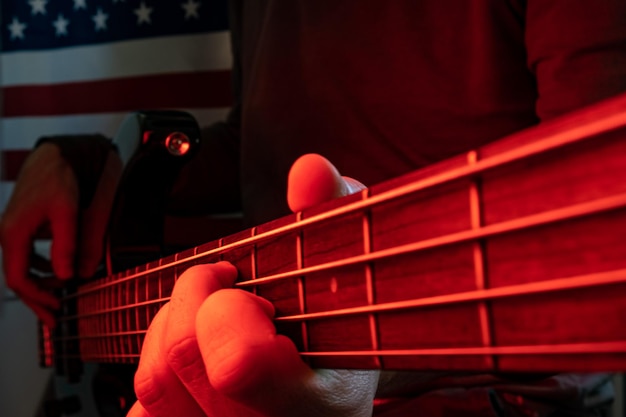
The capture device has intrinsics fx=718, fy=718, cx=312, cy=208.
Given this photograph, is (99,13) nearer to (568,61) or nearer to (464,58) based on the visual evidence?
(464,58)

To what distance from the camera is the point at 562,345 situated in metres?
0.20

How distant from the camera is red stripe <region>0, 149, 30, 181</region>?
1.41 metres

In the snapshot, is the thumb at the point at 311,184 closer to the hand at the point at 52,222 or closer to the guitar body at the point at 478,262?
the guitar body at the point at 478,262

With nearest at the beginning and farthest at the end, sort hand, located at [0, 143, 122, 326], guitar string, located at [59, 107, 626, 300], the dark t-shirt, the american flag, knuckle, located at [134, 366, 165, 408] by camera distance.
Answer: guitar string, located at [59, 107, 626, 300] < knuckle, located at [134, 366, 165, 408] < the dark t-shirt < hand, located at [0, 143, 122, 326] < the american flag

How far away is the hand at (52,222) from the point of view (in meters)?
0.85

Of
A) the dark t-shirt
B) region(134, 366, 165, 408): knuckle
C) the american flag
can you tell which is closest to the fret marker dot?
region(134, 366, 165, 408): knuckle

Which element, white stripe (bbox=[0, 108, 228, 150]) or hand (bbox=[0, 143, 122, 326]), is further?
white stripe (bbox=[0, 108, 228, 150])

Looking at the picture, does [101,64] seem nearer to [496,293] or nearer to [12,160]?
[12,160]

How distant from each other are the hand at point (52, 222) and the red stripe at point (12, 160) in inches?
18.4

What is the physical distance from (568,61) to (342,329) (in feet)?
1.15

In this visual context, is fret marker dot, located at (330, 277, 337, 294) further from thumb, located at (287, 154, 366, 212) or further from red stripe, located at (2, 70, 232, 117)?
red stripe, located at (2, 70, 232, 117)

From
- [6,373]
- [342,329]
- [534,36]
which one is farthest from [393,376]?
[6,373]

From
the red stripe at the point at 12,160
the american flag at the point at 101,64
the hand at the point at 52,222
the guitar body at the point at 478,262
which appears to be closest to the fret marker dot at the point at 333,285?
the guitar body at the point at 478,262

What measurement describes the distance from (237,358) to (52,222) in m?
0.66
